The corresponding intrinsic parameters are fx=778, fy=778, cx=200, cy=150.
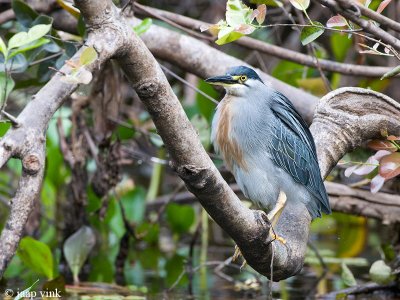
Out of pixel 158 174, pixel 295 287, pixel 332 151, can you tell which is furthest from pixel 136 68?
pixel 158 174

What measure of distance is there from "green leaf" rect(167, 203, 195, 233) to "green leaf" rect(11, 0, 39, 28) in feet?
7.65

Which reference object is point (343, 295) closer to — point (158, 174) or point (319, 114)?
point (319, 114)

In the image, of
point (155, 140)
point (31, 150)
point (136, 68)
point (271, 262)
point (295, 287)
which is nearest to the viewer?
point (136, 68)

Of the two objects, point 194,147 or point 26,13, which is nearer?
point 194,147

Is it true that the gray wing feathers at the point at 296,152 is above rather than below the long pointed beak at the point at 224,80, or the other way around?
below

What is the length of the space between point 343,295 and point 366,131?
1313 millimetres

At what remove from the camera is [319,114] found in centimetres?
390

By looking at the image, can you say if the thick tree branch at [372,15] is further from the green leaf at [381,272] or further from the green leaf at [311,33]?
→ the green leaf at [381,272]

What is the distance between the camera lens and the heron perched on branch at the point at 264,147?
381cm

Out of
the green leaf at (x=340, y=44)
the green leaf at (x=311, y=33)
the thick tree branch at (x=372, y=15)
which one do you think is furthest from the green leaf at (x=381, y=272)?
the thick tree branch at (x=372, y=15)

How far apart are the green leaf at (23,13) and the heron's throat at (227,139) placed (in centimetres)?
139

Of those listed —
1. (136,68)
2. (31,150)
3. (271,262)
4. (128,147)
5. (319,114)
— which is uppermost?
(136,68)

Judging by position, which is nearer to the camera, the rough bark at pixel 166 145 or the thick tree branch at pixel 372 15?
the rough bark at pixel 166 145

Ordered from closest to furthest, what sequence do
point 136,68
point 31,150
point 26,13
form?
1. point 136,68
2. point 31,150
3. point 26,13
